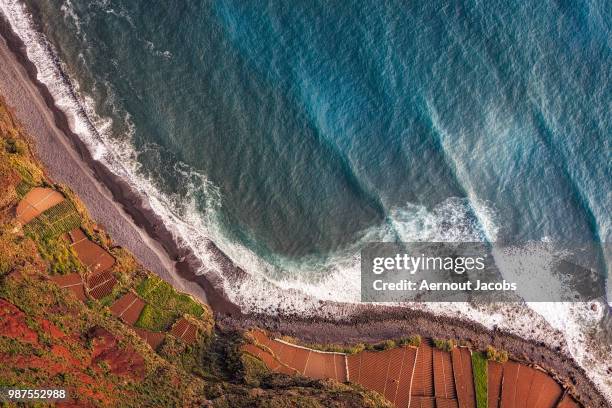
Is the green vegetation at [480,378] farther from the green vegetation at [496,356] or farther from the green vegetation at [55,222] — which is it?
the green vegetation at [55,222]

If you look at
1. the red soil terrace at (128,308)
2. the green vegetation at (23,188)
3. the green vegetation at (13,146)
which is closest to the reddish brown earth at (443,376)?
the red soil terrace at (128,308)

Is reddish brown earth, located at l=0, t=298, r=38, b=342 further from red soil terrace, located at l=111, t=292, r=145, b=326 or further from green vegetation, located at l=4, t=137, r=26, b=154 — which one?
green vegetation, located at l=4, t=137, r=26, b=154

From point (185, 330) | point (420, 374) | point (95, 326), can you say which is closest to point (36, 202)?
point (95, 326)

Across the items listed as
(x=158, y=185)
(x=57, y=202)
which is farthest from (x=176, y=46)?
(x=57, y=202)

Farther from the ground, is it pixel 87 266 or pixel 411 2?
pixel 411 2

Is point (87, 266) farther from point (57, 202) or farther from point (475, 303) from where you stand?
point (475, 303)

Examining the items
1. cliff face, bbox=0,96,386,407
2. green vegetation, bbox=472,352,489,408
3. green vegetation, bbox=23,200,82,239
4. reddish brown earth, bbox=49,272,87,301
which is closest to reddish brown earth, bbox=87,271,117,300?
cliff face, bbox=0,96,386,407
